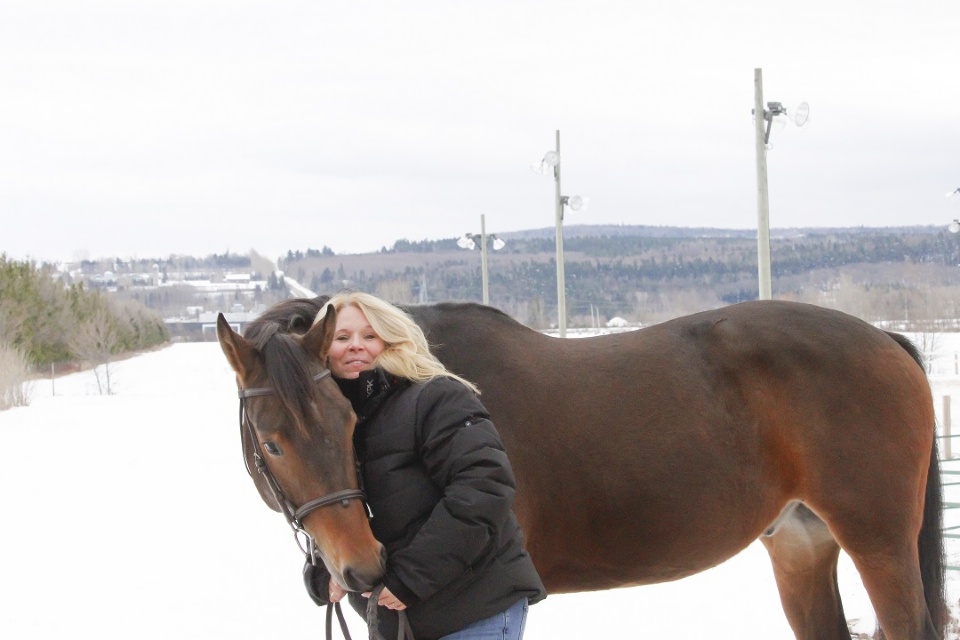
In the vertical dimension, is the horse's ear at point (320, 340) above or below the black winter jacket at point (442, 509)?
above

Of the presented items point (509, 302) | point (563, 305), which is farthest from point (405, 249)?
point (563, 305)

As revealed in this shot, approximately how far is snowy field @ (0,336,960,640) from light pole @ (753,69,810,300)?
9.47ft

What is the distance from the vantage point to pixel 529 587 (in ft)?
7.59

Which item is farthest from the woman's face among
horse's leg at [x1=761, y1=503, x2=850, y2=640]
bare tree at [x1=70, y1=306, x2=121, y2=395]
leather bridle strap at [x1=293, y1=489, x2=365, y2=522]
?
bare tree at [x1=70, y1=306, x2=121, y2=395]

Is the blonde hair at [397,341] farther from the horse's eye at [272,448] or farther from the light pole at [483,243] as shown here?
the light pole at [483,243]

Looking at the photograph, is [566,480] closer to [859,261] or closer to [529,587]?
[529,587]

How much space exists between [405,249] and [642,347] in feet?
114

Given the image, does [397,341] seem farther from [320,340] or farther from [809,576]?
[809,576]

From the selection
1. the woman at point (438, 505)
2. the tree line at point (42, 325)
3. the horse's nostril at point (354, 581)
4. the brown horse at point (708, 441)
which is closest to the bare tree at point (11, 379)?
the tree line at point (42, 325)

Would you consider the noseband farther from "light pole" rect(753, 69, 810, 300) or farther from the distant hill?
the distant hill

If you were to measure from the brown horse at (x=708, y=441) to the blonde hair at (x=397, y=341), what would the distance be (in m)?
0.71

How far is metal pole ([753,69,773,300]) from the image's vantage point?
29.1 feet

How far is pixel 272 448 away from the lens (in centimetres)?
226

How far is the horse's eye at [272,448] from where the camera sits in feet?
7.39
